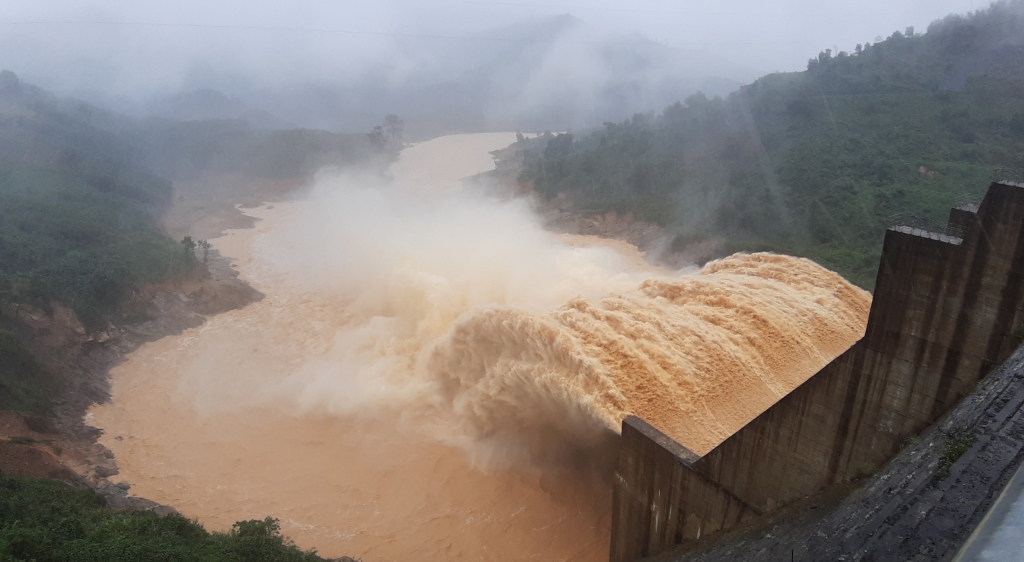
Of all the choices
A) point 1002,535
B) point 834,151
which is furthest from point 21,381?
point 834,151

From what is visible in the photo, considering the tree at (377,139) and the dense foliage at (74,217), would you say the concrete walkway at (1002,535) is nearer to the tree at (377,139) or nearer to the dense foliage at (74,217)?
the dense foliage at (74,217)

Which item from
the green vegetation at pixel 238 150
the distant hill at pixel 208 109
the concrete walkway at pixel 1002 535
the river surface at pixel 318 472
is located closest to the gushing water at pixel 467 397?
the river surface at pixel 318 472

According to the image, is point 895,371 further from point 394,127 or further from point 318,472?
point 394,127

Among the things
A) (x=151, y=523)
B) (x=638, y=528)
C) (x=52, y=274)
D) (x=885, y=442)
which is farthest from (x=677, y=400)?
(x=52, y=274)

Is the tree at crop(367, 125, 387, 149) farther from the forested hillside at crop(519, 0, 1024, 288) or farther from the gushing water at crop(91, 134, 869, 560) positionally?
the gushing water at crop(91, 134, 869, 560)

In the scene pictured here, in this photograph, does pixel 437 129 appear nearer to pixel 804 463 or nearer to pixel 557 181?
pixel 557 181

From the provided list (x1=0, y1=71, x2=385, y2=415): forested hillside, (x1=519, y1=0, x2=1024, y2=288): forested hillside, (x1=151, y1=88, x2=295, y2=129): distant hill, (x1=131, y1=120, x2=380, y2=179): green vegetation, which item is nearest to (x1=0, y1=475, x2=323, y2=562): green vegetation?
(x1=0, y1=71, x2=385, y2=415): forested hillside
